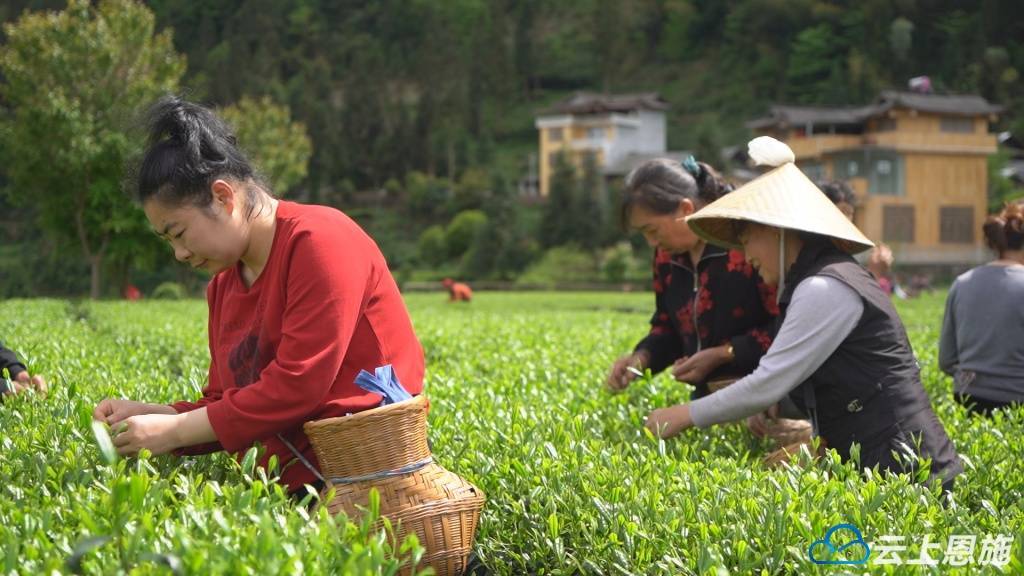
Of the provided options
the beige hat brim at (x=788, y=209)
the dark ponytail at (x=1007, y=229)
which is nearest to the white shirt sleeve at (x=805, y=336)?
the beige hat brim at (x=788, y=209)

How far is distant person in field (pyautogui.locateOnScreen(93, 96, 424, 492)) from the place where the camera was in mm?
2850

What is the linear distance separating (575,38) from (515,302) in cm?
6737

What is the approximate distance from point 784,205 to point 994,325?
2.16 meters

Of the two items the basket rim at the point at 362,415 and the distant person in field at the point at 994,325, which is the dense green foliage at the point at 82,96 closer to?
the distant person in field at the point at 994,325

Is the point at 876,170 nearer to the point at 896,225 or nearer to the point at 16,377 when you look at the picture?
the point at 896,225

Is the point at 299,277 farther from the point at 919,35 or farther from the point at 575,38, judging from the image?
the point at 575,38

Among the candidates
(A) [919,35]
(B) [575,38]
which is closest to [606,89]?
(B) [575,38]

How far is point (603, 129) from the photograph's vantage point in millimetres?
62062

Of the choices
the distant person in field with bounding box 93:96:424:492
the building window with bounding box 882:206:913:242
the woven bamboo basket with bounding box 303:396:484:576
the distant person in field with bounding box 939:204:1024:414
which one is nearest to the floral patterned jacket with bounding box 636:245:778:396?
the distant person in field with bounding box 939:204:1024:414

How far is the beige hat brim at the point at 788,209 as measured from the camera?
3770mm

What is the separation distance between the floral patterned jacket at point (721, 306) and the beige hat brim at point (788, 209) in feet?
2.52

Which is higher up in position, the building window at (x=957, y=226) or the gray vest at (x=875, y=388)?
the gray vest at (x=875, y=388)

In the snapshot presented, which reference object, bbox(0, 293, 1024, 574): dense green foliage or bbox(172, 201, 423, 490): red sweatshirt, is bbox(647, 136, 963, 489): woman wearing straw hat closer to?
bbox(0, 293, 1024, 574): dense green foliage

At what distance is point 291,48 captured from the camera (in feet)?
305
